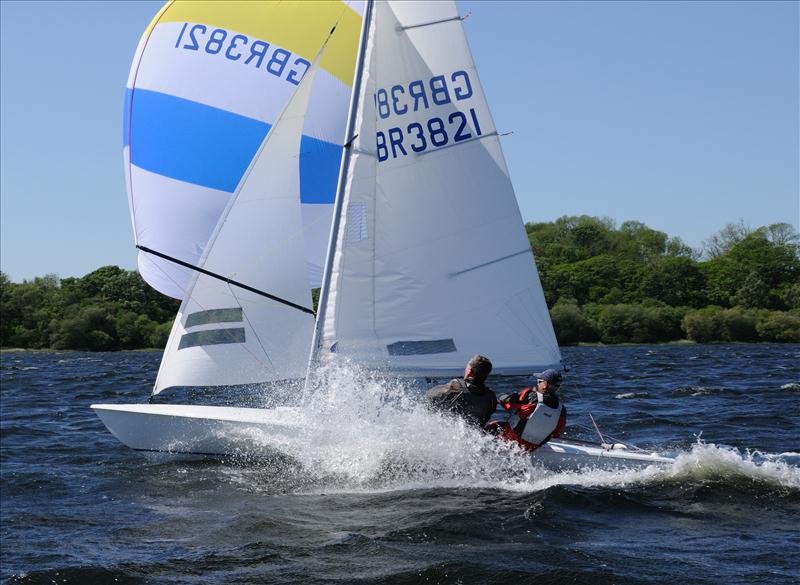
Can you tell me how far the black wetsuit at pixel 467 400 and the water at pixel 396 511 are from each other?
0.17 m

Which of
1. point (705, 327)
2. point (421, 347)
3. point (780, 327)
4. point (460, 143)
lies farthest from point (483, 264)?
point (705, 327)

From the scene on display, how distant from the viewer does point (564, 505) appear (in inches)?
289

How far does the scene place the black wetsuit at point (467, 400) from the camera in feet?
27.1

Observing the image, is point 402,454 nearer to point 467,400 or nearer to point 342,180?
point 467,400

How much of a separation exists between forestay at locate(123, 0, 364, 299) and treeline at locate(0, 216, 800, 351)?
45.0 meters

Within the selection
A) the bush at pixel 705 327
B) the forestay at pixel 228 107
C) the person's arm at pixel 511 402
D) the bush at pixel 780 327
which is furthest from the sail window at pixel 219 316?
the bush at pixel 705 327

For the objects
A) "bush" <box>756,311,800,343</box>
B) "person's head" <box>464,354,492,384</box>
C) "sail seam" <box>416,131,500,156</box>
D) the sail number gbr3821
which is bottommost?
"bush" <box>756,311,800,343</box>

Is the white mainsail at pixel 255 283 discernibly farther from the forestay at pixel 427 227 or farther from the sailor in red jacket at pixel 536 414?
the sailor in red jacket at pixel 536 414

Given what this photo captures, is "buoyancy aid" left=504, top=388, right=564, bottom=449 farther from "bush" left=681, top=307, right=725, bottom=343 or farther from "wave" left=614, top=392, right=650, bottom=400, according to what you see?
"bush" left=681, top=307, right=725, bottom=343

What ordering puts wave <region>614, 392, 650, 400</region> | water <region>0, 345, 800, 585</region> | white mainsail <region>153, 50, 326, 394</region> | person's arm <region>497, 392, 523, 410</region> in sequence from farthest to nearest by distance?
wave <region>614, 392, 650, 400</region> → white mainsail <region>153, 50, 326, 394</region> → person's arm <region>497, 392, 523, 410</region> → water <region>0, 345, 800, 585</region>

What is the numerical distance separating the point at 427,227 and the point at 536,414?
217 centimetres

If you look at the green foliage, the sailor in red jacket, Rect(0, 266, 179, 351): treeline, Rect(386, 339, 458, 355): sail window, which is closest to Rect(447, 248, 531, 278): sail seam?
Rect(386, 339, 458, 355): sail window

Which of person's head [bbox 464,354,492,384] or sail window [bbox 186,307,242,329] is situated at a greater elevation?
sail window [bbox 186,307,242,329]

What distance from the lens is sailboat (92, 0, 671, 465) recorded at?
8.98 m
